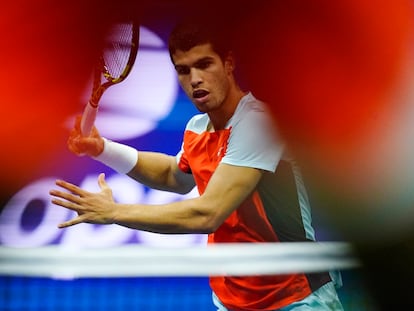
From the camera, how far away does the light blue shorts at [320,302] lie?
1841 mm

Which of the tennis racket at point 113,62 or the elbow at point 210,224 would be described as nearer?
the elbow at point 210,224

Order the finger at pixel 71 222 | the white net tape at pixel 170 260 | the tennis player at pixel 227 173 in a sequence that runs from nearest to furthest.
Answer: the finger at pixel 71 222 → the tennis player at pixel 227 173 → the white net tape at pixel 170 260

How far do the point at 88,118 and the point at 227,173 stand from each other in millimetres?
371

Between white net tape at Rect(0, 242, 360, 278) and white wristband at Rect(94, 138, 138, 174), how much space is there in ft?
0.64

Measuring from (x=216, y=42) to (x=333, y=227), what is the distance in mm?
550

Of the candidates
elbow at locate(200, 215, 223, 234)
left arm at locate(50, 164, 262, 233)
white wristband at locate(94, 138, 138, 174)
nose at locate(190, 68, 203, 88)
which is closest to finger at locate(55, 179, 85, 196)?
left arm at locate(50, 164, 262, 233)

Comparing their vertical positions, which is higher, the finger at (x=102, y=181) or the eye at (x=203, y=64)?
the eye at (x=203, y=64)

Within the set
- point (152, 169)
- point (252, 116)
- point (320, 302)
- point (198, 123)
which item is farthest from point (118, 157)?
point (320, 302)

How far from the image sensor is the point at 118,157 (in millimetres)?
1921

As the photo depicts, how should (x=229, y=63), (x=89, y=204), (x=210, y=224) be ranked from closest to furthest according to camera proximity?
(x=89, y=204)
(x=210, y=224)
(x=229, y=63)

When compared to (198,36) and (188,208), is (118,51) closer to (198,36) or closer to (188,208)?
(198,36)

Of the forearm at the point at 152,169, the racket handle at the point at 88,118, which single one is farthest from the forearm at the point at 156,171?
the racket handle at the point at 88,118

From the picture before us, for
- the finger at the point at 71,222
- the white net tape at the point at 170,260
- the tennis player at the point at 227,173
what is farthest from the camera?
the white net tape at the point at 170,260

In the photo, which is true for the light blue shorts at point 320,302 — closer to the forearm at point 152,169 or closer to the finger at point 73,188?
the forearm at point 152,169
